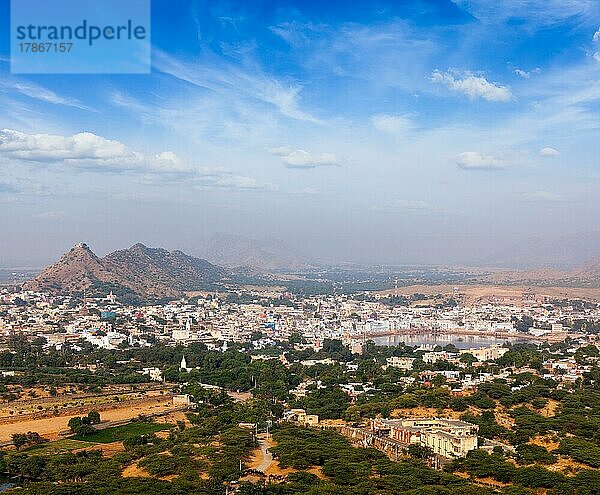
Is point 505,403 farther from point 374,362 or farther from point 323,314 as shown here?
point 323,314

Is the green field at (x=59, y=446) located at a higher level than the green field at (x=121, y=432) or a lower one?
higher

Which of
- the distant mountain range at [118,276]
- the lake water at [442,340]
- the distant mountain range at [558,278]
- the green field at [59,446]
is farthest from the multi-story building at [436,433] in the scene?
the distant mountain range at [558,278]

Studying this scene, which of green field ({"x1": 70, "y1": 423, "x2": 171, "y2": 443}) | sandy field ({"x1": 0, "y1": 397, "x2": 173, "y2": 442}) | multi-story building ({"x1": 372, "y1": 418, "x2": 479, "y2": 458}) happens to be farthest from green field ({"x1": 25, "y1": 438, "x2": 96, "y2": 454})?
multi-story building ({"x1": 372, "y1": 418, "x2": 479, "y2": 458})

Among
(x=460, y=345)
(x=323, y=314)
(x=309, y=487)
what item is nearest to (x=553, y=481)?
(x=309, y=487)

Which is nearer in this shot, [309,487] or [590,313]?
[309,487]

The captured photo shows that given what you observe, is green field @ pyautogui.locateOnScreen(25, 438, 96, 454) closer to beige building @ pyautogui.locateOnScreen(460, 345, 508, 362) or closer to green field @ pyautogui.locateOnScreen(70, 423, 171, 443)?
green field @ pyautogui.locateOnScreen(70, 423, 171, 443)

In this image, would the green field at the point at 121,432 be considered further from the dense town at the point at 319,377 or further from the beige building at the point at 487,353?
the beige building at the point at 487,353

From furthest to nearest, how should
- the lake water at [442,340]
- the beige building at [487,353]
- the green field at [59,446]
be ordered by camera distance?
the lake water at [442,340] → the beige building at [487,353] → the green field at [59,446]
